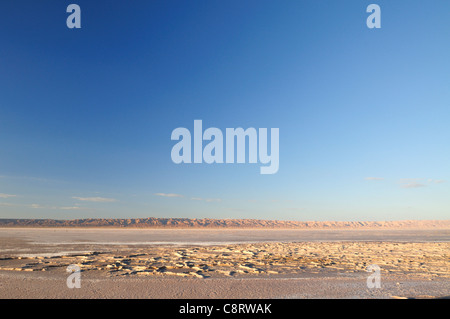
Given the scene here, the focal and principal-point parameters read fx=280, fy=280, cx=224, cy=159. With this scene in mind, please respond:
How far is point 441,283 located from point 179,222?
90247mm

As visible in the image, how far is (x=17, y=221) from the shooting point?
80125 mm

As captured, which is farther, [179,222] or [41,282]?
[179,222]

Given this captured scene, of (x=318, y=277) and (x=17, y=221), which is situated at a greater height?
(x=318, y=277)

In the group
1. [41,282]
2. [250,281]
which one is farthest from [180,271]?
[41,282]

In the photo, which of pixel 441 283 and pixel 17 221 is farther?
pixel 17 221
